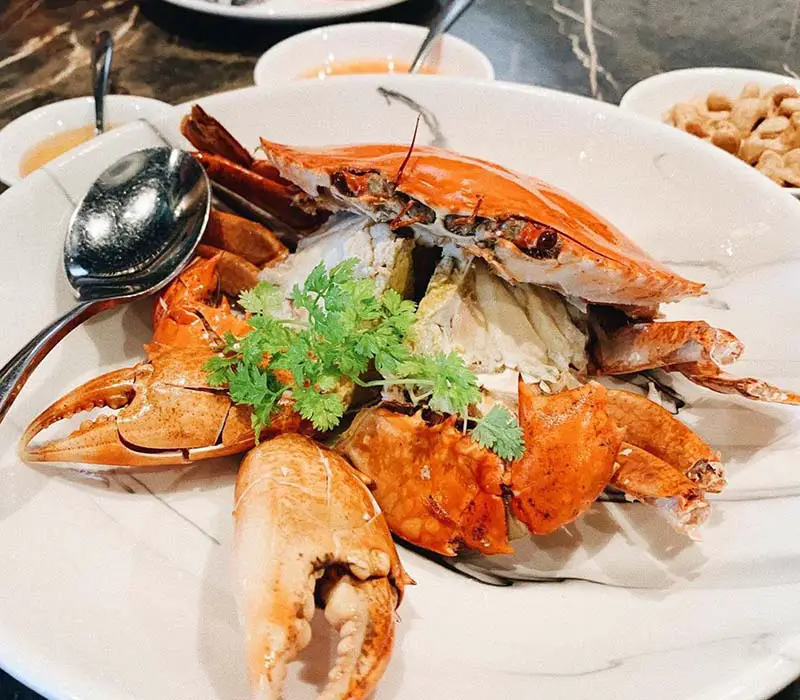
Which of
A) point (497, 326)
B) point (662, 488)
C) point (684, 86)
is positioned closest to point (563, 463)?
point (662, 488)

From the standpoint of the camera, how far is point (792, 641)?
3.16ft

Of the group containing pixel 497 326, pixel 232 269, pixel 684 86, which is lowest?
pixel 684 86

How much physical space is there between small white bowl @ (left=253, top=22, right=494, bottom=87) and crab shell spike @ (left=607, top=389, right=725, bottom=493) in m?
1.80

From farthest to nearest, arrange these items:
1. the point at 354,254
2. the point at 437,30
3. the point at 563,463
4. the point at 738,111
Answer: the point at 437,30
the point at 738,111
the point at 354,254
the point at 563,463

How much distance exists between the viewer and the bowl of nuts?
2.22 m

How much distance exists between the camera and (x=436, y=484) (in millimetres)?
1146

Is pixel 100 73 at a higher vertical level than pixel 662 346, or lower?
higher

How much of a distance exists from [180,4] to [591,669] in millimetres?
2913

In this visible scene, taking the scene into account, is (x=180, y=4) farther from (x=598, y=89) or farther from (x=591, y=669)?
(x=591, y=669)

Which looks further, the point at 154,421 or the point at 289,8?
the point at 289,8

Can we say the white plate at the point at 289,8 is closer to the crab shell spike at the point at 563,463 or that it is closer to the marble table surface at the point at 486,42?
the marble table surface at the point at 486,42

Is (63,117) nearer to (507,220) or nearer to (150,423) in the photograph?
(150,423)

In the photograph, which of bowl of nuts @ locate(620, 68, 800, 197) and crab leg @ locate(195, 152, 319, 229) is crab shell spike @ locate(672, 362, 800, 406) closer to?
crab leg @ locate(195, 152, 319, 229)

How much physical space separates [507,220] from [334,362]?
0.37 meters
